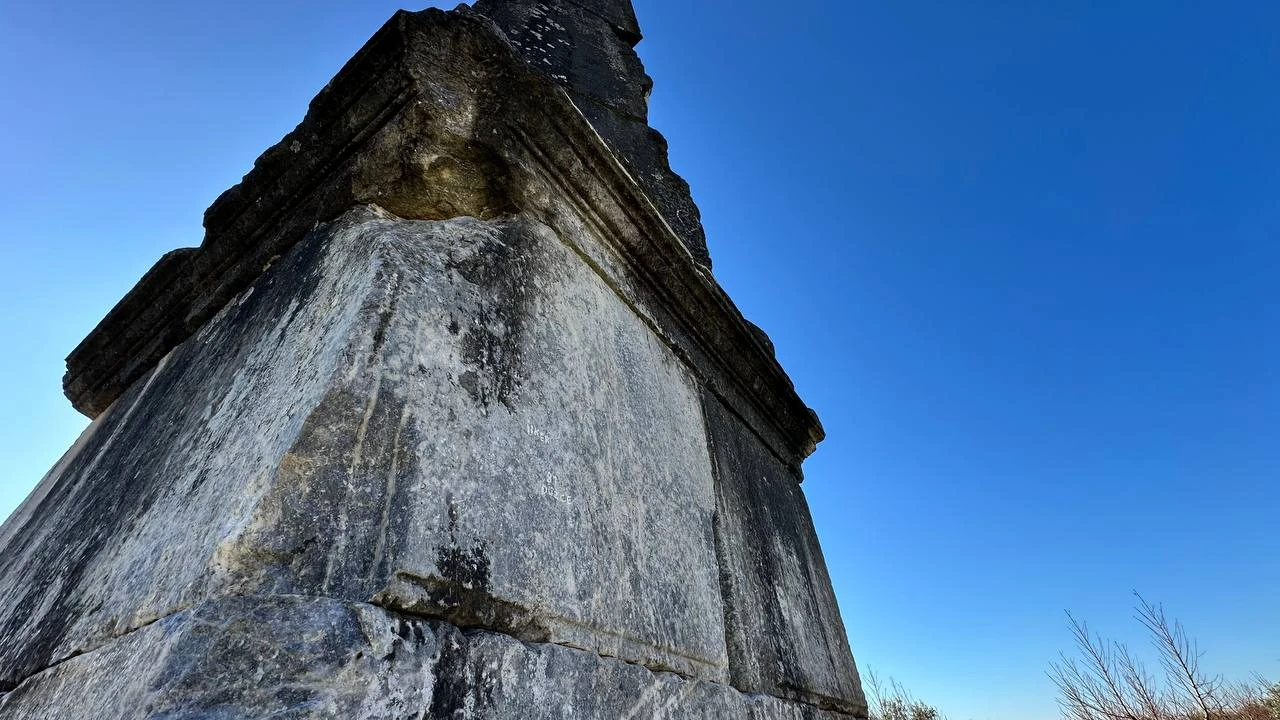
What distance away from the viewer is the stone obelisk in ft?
2.87

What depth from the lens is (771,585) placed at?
2105 millimetres

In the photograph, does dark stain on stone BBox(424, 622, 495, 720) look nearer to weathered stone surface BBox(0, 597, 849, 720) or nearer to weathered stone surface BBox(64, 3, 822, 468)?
weathered stone surface BBox(0, 597, 849, 720)

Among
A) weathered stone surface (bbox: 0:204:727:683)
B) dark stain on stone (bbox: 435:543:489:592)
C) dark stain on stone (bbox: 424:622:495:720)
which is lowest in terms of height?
dark stain on stone (bbox: 424:622:495:720)

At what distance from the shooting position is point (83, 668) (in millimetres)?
970

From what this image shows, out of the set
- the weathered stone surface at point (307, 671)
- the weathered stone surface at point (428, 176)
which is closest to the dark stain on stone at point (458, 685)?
the weathered stone surface at point (307, 671)

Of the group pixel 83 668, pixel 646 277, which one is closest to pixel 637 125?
pixel 646 277

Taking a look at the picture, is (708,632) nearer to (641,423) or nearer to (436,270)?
(641,423)

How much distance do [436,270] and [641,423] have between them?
0.68m

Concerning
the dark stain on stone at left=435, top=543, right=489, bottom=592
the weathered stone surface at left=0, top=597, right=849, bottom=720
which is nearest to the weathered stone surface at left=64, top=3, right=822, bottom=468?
the dark stain on stone at left=435, top=543, right=489, bottom=592

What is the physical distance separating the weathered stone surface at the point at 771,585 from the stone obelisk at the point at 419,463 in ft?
0.06

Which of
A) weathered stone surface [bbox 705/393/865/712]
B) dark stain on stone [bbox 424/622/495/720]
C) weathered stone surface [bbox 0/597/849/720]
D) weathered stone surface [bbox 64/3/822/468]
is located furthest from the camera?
weathered stone surface [bbox 705/393/865/712]

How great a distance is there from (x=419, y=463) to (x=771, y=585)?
145cm

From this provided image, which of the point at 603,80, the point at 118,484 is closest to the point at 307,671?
the point at 118,484

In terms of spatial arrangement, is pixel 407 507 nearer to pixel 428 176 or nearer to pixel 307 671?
pixel 307 671
